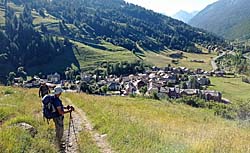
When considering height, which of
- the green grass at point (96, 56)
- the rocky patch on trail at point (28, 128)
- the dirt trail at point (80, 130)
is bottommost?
the dirt trail at point (80, 130)

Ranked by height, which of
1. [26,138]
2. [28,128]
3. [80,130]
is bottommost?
[80,130]

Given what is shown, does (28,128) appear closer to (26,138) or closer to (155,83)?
(26,138)

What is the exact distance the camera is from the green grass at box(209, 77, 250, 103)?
4343 inches

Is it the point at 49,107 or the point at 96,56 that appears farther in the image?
the point at 96,56

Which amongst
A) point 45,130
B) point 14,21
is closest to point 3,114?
point 45,130

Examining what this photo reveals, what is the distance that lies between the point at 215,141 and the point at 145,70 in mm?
145662

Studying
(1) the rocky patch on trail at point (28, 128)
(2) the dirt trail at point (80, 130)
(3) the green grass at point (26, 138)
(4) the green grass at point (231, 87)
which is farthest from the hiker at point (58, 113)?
(4) the green grass at point (231, 87)

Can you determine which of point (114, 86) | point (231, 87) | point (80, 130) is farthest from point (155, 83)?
point (80, 130)

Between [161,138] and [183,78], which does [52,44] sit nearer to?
[183,78]

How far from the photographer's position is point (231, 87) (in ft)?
406

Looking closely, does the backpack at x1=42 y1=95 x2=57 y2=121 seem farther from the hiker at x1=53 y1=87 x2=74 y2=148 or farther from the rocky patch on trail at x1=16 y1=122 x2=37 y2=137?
the rocky patch on trail at x1=16 y1=122 x2=37 y2=137

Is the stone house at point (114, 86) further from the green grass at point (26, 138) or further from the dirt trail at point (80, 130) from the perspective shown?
the green grass at point (26, 138)

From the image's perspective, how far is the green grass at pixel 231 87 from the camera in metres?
110

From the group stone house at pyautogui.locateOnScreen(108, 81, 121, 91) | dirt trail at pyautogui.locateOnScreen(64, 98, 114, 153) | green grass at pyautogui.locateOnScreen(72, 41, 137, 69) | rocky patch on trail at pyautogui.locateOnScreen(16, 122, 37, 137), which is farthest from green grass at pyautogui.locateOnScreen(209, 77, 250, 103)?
rocky patch on trail at pyautogui.locateOnScreen(16, 122, 37, 137)
